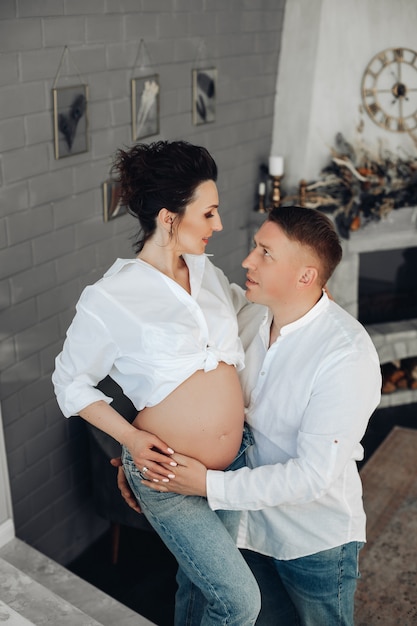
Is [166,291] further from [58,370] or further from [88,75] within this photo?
[88,75]

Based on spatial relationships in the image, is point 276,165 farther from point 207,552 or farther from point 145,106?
point 207,552

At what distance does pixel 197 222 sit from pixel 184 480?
64 cm

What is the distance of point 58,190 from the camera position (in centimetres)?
282

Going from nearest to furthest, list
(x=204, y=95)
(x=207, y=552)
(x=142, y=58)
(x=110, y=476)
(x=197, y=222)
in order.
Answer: (x=207, y=552)
(x=197, y=222)
(x=110, y=476)
(x=142, y=58)
(x=204, y=95)

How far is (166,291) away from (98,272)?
1267 mm

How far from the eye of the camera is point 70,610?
2342 mm

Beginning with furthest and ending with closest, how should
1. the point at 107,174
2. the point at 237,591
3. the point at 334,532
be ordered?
the point at 107,174, the point at 334,532, the point at 237,591

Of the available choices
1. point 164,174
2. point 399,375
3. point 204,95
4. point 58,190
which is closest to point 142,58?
point 204,95

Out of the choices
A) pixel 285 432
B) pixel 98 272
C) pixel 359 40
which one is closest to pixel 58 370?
pixel 285 432

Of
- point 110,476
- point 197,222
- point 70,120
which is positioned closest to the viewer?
point 197,222

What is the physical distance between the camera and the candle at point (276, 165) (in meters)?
4.17

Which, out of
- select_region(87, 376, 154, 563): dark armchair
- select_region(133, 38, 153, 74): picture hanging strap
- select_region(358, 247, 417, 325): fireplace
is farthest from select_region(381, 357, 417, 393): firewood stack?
select_region(133, 38, 153, 74): picture hanging strap

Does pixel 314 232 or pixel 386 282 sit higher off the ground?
pixel 314 232

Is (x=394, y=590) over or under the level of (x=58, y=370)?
under
